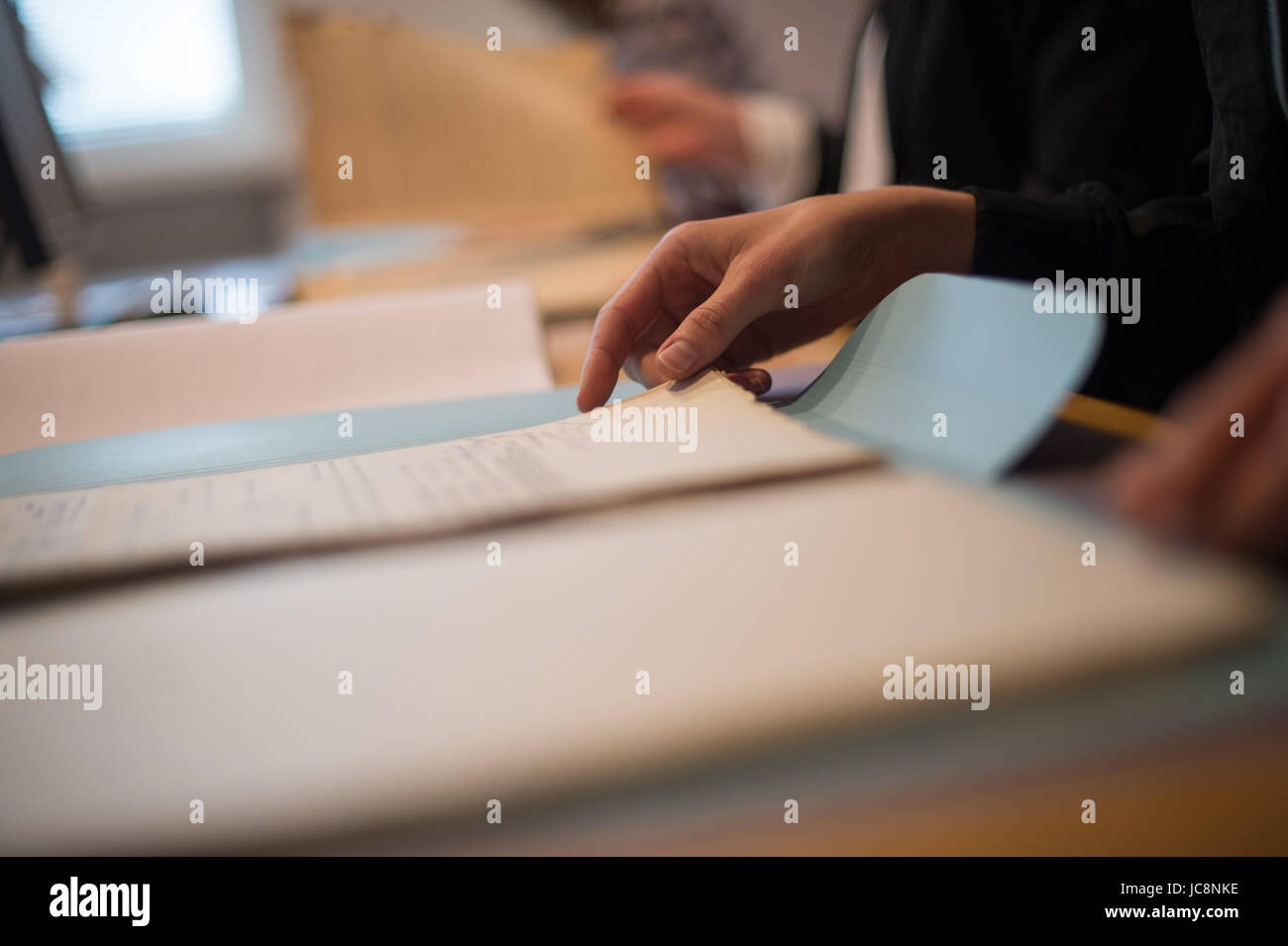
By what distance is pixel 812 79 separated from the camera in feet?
7.61

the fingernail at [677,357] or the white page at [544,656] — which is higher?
the fingernail at [677,357]

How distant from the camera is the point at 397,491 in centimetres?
32

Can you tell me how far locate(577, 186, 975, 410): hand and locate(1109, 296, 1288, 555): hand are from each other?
276mm

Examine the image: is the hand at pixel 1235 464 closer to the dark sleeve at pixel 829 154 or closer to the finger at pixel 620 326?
the finger at pixel 620 326

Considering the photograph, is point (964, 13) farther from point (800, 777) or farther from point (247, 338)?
point (800, 777)

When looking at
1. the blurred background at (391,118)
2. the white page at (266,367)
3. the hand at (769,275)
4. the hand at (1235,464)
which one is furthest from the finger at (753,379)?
the blurred background at (391,118)

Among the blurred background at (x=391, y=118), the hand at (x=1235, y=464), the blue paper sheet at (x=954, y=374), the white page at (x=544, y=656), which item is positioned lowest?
the white page at (x=544, y=656)

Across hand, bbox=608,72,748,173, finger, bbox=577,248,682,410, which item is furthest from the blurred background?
finger, bbox=577,248,682,410

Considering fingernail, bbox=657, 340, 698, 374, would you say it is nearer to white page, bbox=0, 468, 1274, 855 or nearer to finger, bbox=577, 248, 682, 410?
finger, bbox=577, 248, 682, 410

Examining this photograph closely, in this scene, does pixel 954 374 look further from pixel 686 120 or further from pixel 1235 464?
pixel 686 120

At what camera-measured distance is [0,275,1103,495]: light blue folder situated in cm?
30

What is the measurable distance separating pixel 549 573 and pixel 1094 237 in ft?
1.62

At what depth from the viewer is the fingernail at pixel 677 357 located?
44cm
